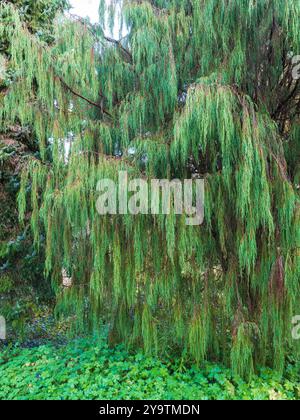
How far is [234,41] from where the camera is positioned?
204 cm

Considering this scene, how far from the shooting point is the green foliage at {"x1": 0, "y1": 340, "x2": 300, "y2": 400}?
218 cm

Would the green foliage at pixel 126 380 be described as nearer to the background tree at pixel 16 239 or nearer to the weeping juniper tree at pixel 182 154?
the weeping juniper tree at pixel 182 154

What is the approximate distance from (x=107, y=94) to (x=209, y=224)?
122cm

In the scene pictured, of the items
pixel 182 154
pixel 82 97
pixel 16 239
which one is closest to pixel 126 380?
pixel 182 154

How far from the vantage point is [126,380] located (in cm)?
234

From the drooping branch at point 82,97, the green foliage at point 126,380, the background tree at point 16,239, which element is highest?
the drooping branch at point 82,97

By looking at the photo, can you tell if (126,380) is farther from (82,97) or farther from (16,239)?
(82,97)

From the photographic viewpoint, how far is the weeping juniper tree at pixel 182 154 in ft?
6.23

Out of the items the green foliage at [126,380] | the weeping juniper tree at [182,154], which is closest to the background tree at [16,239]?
the green foliage at [126,380]

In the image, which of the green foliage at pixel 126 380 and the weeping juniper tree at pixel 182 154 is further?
the green foliage at pixel 126 380

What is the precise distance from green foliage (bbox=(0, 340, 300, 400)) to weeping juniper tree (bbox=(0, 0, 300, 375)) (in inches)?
6.1

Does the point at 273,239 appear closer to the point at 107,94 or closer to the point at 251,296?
the point at 251,296

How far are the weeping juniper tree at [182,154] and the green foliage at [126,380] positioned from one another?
6.1 inches

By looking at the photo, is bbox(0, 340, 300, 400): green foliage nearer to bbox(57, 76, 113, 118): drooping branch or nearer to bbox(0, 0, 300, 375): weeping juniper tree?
bbox(0, 0, 300, 375): weeping juniper tree
